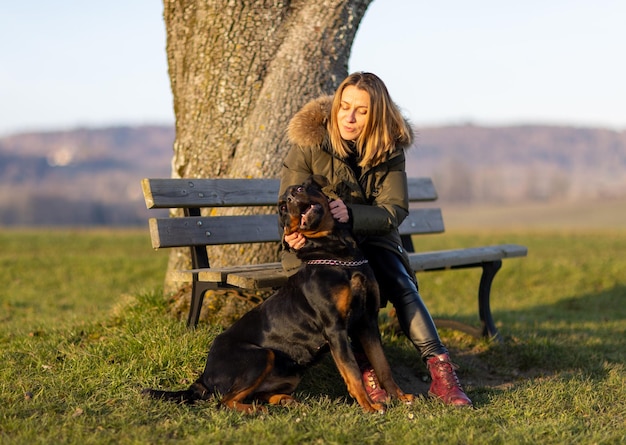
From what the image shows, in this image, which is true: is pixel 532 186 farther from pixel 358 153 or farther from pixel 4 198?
pixel 358 153

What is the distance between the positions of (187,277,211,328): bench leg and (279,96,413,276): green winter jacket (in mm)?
725

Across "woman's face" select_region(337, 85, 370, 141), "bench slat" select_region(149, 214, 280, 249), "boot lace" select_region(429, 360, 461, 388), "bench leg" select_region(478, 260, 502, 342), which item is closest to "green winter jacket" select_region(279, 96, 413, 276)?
"woman's face" select_region(337, 85, 370, 141)

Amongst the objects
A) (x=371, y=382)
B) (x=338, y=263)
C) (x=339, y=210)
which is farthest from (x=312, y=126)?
(x=371, y=382)

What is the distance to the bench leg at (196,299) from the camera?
5.29m

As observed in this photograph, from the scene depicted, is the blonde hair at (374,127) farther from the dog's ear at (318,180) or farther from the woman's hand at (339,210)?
the woman's hand at (339,210)

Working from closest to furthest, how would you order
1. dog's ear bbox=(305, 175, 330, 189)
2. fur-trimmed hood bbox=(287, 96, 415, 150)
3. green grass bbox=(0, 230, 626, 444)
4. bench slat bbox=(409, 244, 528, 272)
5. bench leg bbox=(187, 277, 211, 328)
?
green grass bbox=(0, 230, 626, 444) < dog's ear bbox=(305, 175, 330, 189) < fur-trimmed hood bbox=(287, 96, 415, 150) < bench leg bbox=(187, 277, 211, 328) < bench slat bbox=(409, 244, 528, 272)

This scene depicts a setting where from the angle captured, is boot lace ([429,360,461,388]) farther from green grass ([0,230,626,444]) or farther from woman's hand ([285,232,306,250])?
woman's hand ([285,232,306,250])

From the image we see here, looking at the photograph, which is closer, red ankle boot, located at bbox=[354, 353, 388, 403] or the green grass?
the green grass

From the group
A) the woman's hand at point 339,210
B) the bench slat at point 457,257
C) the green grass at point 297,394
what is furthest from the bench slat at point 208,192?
the woman's hand at point 339,210

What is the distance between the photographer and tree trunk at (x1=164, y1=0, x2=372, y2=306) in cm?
647

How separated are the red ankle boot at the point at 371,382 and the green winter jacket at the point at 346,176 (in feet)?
Answer: 2.33

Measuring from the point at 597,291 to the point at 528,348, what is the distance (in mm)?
5541

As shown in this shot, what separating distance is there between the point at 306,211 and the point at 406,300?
1.09 metres

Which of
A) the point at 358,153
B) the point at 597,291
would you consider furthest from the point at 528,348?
the point at 597,291
